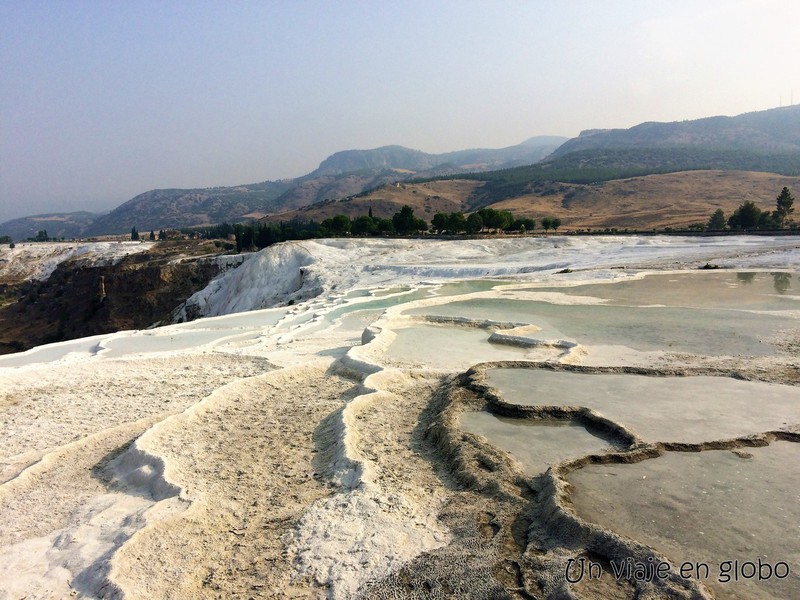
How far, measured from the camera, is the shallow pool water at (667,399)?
694 centimetres

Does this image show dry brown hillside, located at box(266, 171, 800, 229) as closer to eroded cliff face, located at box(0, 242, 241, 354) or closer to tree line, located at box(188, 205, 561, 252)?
tree line, located at box(188, 205, 561, 252)

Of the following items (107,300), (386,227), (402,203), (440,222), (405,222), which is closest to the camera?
(107,300)

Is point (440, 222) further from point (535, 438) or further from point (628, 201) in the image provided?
point (628, 201)

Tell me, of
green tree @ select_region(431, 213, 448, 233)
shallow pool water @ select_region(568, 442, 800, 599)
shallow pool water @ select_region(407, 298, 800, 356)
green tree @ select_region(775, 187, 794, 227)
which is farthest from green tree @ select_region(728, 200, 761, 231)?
shallow pool water @ select_region(568, 442, 800, 599)

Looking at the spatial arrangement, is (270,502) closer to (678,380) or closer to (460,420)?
(460,420)

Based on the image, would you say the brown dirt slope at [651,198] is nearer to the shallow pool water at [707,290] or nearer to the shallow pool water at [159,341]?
the shallow pool water at [707,290]

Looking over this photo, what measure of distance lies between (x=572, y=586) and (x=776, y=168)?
143624 millimetres

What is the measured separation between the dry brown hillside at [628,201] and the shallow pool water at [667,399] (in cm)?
5368

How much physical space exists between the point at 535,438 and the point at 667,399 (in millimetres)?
2659

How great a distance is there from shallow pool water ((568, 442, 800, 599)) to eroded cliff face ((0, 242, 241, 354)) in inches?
1787

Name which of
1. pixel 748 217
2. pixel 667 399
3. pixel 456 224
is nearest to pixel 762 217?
pixel 748 217

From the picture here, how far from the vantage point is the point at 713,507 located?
4.98 metres

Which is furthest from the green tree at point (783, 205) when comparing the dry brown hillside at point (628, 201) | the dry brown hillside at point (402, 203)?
the dry brown hillside at point (402, 203)

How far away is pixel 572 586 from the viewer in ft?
13.1
